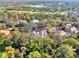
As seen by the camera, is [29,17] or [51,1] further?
[51,1]

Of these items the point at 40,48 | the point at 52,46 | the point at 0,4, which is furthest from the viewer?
the point at 0,4

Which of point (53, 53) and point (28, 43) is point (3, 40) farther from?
point (53, 53)

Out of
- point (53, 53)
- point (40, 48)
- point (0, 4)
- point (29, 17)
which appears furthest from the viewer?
point (0, 4)

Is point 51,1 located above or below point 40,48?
below

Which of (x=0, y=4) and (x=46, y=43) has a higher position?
(x=46, y=43)

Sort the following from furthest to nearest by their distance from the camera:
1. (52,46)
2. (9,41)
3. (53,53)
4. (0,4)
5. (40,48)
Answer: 1. (0,4)
2. (9,41)
3. (52,46)
4. (40,48)
5. (53,53)

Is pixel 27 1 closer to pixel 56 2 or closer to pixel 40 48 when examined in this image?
pixel 56 2

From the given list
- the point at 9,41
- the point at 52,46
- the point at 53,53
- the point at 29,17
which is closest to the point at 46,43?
the point at 52,46

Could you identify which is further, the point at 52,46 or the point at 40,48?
the point at 52,46

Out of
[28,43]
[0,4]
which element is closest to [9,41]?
[28,43]
